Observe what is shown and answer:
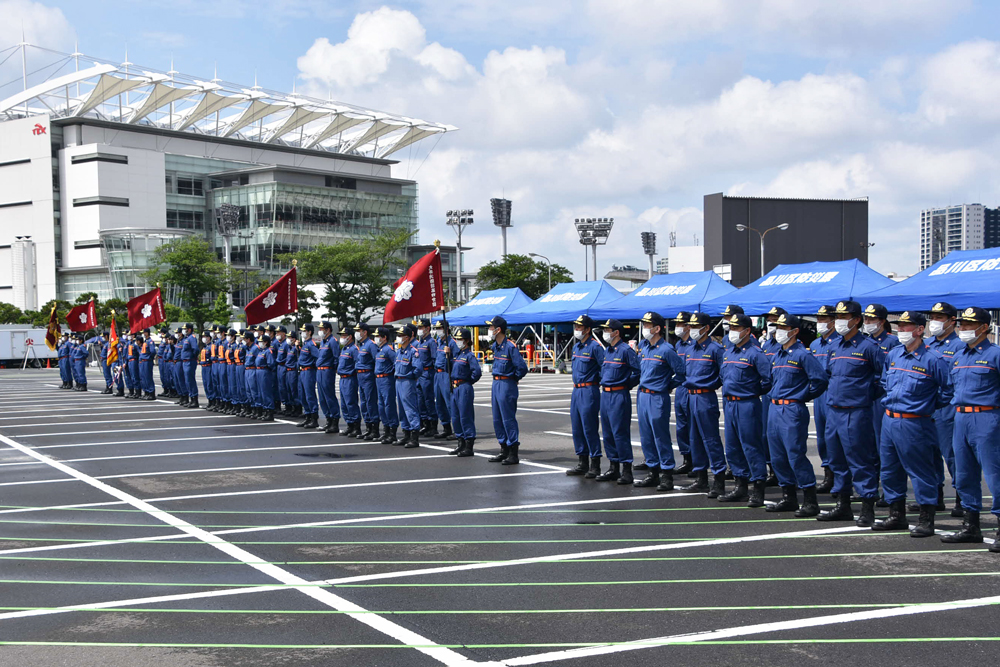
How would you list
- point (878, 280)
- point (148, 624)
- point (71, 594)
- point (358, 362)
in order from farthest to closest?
point (878, 280)
point (358, 362)
point (71, 594)
point (148, 624)

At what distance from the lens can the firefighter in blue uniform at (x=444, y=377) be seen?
1462 centimetres

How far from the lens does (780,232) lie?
67750 mm

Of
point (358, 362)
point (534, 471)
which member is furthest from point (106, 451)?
point (534, 471)

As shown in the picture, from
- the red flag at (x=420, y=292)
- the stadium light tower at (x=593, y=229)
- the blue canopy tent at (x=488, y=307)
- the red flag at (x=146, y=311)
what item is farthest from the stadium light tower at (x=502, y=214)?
the red flag at (x=420, y=292)

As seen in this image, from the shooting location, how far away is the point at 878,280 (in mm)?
21469

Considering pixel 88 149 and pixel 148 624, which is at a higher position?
pixel 88 149

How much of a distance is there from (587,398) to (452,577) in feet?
16.1

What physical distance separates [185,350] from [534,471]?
1464 cm

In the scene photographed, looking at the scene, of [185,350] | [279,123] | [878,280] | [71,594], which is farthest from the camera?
[279,123]

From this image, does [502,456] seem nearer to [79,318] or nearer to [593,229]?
[79,318]

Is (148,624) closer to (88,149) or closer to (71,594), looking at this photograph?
(71,594)

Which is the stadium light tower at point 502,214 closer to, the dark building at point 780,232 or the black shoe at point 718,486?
the dark building at point 780,232

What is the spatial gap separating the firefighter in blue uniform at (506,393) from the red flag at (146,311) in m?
16.3

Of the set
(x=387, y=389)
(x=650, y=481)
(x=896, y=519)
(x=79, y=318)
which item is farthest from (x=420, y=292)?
(x=79, y=318)
